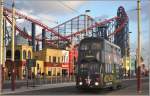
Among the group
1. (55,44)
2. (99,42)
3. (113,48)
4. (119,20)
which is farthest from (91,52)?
(55,44)

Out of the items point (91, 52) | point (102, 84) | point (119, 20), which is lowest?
point (102, 84)

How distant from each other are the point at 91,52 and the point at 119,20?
74616mm

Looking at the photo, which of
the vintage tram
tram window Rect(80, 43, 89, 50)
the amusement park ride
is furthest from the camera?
the amusement park ride

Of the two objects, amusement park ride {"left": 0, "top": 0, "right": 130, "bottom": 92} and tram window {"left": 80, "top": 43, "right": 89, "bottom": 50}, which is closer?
tram window {"left": 80, "top": 43, "right": 89, "bottom": 50}

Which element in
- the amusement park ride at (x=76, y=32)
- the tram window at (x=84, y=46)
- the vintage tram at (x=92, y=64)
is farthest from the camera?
the amusement park ride at (x=76, y=32)

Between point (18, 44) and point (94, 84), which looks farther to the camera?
point (18, 44)

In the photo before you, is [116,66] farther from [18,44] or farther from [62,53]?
[62,53]

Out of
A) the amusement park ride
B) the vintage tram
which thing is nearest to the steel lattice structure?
the amusement park ride

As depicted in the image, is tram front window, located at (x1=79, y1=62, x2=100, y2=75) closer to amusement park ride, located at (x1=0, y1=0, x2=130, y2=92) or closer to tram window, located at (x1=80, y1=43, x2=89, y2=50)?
tram window, located at (x1=80, y1=43, x2=89, y2=50)

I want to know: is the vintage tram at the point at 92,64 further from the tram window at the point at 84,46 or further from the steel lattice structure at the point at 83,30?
the steel lattice structure at the point at 83,30

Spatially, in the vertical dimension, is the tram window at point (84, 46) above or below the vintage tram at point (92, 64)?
above

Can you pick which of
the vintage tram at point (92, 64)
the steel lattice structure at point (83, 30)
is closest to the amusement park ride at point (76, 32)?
the steel lattice structure at point (83, 30)

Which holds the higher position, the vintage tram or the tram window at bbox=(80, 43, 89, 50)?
the tram window at bbox=(80, 43, 89, 50)

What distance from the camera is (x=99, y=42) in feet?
130
